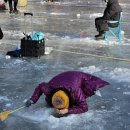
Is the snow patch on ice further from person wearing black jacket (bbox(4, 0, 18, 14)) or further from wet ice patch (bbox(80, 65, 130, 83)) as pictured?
person wearing black jacket (bbox(4, 0, 18, 14))

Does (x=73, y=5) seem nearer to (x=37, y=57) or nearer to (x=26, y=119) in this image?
(x=37, y=57)

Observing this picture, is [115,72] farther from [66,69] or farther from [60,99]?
[60,99]

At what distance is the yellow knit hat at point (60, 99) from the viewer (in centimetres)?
579

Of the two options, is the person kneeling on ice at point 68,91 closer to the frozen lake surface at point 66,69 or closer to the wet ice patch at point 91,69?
the frozen lake surface at point 66,69

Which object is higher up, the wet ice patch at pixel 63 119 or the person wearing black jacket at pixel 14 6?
the person wearing black jacket at pixel 14 6

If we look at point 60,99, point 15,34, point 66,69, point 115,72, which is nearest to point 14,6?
point 15,34

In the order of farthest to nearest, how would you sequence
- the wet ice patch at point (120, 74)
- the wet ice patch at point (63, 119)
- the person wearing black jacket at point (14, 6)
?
the person wearing black jacket at point (14, 6) → the wet ice patch at point (120, 74) → the wet ice patch at point (63, 119)

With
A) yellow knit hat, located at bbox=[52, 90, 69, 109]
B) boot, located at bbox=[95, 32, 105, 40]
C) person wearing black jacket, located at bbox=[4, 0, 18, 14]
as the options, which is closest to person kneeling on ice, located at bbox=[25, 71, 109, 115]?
yellow knit hat, located at bbox=[52, 90, 69, 109]

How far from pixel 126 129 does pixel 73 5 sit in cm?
1598

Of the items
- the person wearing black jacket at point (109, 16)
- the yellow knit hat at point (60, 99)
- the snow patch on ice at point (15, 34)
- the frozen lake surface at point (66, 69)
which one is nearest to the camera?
the yellow knit hat at point (60, 99)

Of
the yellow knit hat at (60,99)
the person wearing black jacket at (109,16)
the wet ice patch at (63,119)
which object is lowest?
the wet ice patch at (63,119)

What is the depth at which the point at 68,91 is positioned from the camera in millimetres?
5926

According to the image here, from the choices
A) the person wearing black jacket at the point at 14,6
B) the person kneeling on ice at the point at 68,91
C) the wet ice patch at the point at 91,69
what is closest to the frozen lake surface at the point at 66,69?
the wet ice patch at the point at 91,69

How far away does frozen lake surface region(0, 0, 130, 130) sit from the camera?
6062 mm
